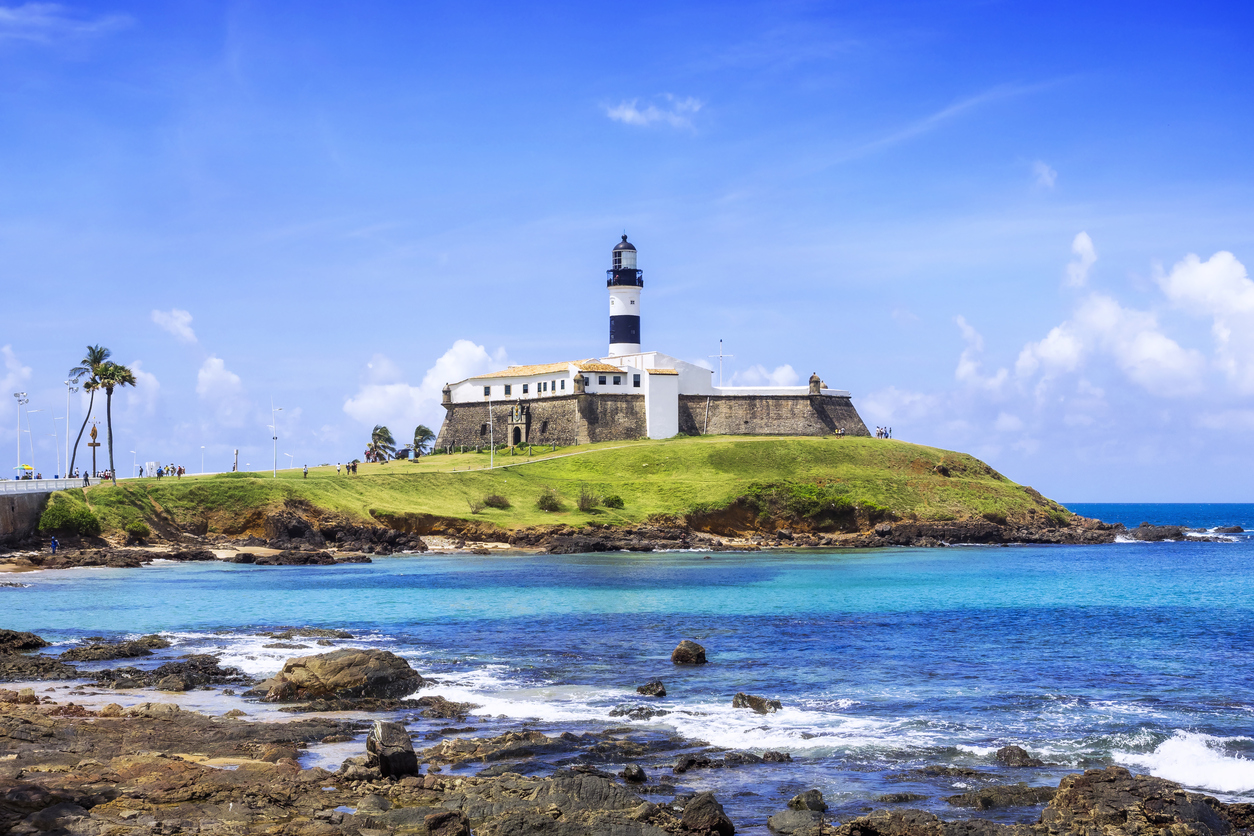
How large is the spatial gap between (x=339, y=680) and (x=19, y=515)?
166 ft

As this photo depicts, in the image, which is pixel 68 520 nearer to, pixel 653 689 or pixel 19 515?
pixel 19 515

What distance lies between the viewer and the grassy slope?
240ft

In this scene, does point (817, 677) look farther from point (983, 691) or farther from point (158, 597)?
point (158, 597)

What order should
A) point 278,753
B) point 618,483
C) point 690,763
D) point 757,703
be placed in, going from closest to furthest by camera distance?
1. point 278,753
2. point 690,763
3. point 757,703
4. point 618,483

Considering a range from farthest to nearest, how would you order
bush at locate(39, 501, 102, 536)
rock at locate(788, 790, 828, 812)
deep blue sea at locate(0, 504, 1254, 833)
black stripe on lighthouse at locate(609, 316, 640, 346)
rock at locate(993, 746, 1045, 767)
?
black stripe on lighthouse at locate(609, 316, 640, 346) < bush at locate(39, 501, 102, 536) < deep blue sea at locate(0, 504, 1254, 833) < rock at locate(993, 746, 1045, 767) < rock at locate(788, 790, 828, 812)

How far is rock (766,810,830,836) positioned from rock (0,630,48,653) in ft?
76.5

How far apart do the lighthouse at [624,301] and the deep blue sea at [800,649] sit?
52.9 m

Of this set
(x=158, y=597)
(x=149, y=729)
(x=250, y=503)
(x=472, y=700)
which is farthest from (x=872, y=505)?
(x=149, y=729)

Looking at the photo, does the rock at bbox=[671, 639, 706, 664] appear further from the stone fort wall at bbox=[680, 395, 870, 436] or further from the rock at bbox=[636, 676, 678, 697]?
the stone fort wall at bbox=[680, 395, 870, 436]

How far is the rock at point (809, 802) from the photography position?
14629 mm

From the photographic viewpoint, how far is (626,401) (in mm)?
107438

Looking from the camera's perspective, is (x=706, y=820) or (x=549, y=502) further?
(x=549, y=502)

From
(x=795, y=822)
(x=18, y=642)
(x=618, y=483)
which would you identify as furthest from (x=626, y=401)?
(x=795, y=822)

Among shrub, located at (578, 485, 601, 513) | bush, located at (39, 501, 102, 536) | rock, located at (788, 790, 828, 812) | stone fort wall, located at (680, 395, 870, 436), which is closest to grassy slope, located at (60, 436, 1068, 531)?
shrub, located at (578, 485, 601, 513)
